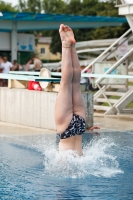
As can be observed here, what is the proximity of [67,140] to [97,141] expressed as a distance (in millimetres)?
3169

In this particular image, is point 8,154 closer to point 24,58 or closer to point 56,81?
point 56,81

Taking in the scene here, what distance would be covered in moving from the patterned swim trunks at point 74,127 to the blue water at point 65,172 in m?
0.29

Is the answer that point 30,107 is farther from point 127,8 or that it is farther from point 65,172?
point 65,172

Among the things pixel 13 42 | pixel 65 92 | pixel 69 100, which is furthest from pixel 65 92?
pixel 13 42

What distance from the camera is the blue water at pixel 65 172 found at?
711 cm

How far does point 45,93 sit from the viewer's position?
43.7ft

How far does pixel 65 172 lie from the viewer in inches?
321

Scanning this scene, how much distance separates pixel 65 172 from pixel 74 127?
66 cm

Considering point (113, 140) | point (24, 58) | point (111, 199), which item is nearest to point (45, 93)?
point (113, 140)

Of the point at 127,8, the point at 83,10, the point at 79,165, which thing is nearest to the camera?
the point at 79,165

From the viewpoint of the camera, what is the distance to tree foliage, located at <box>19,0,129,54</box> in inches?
2603

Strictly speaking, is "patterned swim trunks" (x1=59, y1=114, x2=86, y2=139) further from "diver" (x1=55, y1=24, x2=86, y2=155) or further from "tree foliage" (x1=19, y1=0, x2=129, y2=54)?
"tree foliage" (x1=19, y1=0, x2=129, y2=54)

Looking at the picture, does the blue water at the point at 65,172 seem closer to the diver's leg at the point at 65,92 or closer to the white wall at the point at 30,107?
the diver's leg at the point at 65,92

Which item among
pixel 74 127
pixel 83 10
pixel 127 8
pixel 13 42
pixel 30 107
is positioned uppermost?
pixel 127 8
